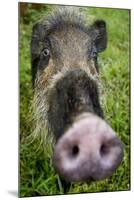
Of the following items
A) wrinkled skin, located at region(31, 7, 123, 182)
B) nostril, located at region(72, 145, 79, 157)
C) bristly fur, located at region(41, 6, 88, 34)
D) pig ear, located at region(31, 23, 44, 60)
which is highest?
bristly fur, located at region(41, 6, 88, 34)

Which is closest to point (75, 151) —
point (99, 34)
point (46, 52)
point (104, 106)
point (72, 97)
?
point (72, 97)

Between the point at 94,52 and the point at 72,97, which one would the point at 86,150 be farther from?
the point at 94,52

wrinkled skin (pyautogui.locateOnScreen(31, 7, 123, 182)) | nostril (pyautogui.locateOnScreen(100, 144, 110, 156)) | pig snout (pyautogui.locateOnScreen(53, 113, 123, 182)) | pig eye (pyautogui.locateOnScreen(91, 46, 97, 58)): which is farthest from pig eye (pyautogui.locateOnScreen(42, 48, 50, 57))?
nostril (pyautogui.locateOnScreen(100, 144, 110, 156))

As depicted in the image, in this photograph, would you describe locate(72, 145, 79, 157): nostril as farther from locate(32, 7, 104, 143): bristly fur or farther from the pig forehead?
the pig forehead

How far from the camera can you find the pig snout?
2359mm

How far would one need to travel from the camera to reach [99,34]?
8.75ft

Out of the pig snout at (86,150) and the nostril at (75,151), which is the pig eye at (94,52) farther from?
the nostril at (75,151)

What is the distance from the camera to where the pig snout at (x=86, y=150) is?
2.36 metres

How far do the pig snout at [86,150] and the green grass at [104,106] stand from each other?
116 millimetres

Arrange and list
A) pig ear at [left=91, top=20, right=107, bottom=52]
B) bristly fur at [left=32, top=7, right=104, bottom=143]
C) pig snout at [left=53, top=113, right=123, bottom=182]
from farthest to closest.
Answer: pig ear at [left=91, top=20, right=107, bottom=52], bristly fur at [left=32, top=7, right=104, bottom=143], pig snout at [left=53, top=113, right=123, bottom=182]

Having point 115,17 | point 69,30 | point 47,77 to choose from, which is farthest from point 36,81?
point 115,17

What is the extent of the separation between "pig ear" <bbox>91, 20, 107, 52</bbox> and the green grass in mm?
24

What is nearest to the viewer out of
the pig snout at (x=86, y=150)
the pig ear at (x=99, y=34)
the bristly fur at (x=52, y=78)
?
the pig snout at (x=86, y=150)

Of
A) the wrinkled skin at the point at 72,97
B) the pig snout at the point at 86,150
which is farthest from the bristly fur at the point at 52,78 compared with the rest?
the pig snout at the point at 86,150
